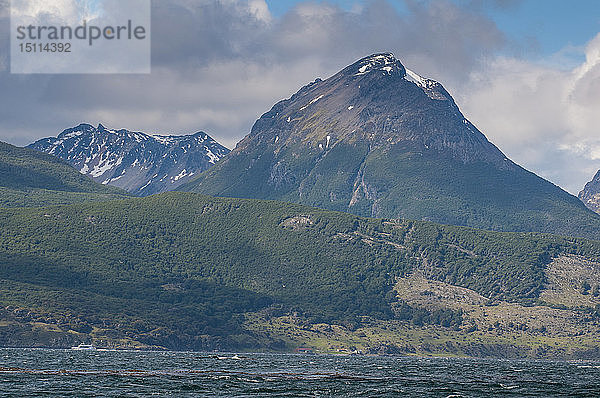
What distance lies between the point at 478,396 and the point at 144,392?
65.9 meters

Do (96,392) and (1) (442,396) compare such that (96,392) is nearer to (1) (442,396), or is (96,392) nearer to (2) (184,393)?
(2) (184,393)

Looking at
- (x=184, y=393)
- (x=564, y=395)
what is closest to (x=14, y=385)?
(x=184, y=393)

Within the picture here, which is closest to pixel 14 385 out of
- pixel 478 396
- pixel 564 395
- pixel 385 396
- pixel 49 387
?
pixel 49 387

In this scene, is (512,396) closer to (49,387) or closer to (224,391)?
(224,391)

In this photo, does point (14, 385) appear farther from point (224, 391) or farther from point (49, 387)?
point (224, 391)

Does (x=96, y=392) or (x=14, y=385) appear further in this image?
(x=14, y=385)

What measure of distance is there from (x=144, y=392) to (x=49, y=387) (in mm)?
22004

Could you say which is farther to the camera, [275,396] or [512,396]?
[512,396]

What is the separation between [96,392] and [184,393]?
54.9ft

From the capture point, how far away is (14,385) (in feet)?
642

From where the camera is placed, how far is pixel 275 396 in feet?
598

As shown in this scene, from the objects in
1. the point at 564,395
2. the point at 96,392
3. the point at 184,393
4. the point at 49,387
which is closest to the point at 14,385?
the point at 49,387

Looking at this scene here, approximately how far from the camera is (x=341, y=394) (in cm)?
19188

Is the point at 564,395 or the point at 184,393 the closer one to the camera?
the point at 184,393
